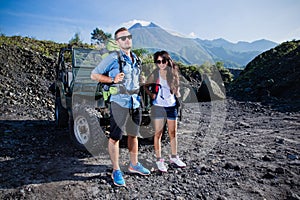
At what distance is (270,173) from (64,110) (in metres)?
4.66

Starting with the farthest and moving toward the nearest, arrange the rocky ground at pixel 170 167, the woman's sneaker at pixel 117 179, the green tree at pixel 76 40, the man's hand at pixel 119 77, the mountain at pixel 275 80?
the green tree at pixel 76 40, the mountain at pixel 275 80, the woman's sneaker at pixel 117 179, the rocky ground at pixel 170 167, the man's hand at pixel 119 77

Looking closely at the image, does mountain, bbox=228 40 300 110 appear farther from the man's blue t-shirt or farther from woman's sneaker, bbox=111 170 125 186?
woman's sneaker, bbox=111 170 125 186

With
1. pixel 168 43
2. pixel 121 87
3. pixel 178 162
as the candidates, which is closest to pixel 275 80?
pixel 168 43

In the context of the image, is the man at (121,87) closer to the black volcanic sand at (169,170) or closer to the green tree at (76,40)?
the black volcanic sand at (169,170)

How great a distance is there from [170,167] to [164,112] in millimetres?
947

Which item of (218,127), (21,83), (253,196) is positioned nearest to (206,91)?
(218,127)

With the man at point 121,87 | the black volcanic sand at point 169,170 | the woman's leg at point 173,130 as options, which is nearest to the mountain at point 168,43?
the man at point 121,87

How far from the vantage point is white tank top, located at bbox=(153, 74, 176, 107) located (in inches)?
148

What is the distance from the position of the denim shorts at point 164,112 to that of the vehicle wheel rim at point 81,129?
4.64ft

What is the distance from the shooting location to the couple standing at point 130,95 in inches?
124

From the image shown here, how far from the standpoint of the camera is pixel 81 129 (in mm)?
4551

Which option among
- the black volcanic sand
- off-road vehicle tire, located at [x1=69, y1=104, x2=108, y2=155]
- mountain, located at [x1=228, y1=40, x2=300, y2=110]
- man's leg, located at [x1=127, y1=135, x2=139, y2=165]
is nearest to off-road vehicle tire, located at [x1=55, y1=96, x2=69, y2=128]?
the black volcanic sand

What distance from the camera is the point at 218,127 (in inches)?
284

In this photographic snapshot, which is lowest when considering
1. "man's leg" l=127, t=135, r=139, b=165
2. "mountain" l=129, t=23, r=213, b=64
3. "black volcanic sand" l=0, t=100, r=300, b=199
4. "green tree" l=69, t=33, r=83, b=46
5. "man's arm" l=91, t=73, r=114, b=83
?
"black volcanic sand" l=0, t=100, r=300, b=199
